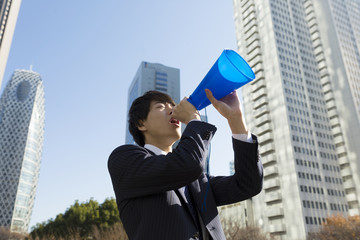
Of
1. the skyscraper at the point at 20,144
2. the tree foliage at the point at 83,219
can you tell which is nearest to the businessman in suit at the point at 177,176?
the tree foliage at the point at 83,219

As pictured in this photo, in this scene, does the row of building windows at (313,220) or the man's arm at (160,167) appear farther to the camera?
the row of building windows at (313,220)

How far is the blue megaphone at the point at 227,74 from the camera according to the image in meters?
1.74

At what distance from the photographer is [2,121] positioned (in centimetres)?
10756

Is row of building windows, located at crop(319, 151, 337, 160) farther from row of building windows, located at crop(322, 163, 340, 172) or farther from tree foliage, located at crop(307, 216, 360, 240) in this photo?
tree foliage, located at crop(307, 216, 360, 240)

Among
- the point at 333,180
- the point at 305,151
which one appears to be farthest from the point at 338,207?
the point at 305,151

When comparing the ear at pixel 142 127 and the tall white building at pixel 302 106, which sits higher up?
the tall white building at pixel 302 106

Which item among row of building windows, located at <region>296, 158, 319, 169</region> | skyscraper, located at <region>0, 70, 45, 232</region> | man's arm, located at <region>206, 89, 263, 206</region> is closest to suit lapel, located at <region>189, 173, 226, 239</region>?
man's arm, located at <region>206, 89, 263, 206</region>

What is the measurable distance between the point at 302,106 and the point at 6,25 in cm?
5491

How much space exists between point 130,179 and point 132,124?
2.26ft

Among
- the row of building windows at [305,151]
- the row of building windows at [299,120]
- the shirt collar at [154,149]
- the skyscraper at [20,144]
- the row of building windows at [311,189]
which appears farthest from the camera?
the skyscraper at [20,144]

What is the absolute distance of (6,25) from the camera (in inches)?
1610

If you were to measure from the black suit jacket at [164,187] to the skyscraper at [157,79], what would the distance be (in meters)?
86.2

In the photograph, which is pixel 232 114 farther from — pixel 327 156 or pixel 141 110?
pixel 327 156

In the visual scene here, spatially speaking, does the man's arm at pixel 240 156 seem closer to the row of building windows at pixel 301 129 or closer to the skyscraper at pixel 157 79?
the row of building windows at pixel 301 129
